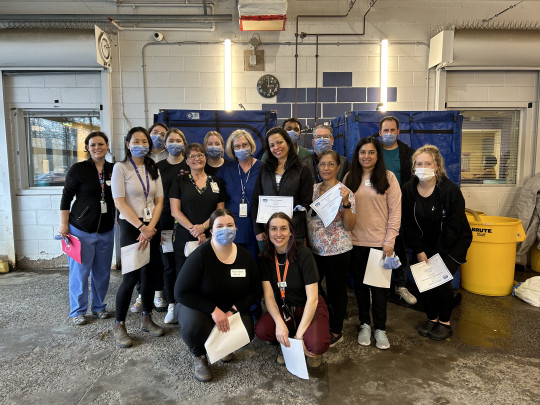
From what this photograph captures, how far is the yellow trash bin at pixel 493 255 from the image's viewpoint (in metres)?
3.51

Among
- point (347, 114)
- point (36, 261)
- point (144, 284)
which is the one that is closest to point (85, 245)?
point (144, 284)

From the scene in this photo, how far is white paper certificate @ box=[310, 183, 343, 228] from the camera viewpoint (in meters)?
2.32

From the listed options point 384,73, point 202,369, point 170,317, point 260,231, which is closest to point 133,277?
point 170,317

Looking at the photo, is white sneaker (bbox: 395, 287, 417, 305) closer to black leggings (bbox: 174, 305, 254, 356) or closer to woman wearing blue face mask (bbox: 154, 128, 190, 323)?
black leggings (bbox: 174, 305, 254, 356)

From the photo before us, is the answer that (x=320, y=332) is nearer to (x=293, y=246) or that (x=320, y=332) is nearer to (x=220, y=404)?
(x=293, y=246)

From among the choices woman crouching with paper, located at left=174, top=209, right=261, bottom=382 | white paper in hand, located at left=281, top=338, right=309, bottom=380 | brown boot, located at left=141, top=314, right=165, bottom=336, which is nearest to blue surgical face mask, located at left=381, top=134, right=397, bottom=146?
woman crouching with paper, located at left=174, top=209, right=261, bottom=382

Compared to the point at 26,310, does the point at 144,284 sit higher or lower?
higher

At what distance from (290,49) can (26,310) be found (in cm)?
423

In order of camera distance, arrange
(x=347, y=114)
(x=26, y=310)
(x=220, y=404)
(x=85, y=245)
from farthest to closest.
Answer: (x=347, y=114)
(x=26, y=310)
(x=85, y=245)
(x=220, y=404)

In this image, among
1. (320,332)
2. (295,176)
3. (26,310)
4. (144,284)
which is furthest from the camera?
(26,310)

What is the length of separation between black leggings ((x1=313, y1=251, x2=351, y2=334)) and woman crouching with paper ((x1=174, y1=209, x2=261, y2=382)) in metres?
0.52

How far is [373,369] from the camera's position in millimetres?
2338

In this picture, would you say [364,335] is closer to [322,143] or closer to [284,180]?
[284,180]

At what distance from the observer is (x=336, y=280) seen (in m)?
2.52
